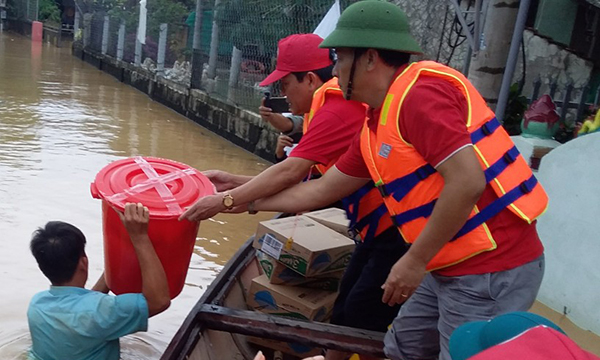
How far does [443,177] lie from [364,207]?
3.11 ft

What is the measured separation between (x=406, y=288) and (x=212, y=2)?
11.2 metres

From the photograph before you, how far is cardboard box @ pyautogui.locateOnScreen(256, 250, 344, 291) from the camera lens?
3445 millimetres

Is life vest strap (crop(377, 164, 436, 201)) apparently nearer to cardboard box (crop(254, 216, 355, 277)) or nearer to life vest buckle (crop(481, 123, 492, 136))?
life vest buckle (crop(481, 123, 492, 136))

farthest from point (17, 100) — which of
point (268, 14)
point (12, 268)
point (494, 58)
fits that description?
point (494, 58)

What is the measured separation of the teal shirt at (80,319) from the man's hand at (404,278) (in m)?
1.03

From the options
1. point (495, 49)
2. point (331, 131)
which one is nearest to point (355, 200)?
point (331, 131)

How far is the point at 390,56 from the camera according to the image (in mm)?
2189

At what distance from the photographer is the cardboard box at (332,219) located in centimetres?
379

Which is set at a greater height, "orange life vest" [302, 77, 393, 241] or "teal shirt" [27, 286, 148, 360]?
"orange life vest" [302, 77, 393, 241]

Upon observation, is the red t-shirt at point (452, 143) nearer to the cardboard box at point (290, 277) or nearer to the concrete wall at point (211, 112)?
the cardboard box at point (290, 277)

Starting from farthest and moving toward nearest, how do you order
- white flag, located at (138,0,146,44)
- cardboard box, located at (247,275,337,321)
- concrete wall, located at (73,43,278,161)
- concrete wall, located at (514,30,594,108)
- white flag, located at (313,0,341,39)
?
white flag, located at (138,0,146,44), concrete wall, located at (73,43,278,161), concrete wall, located at (514,30,594,108), white flag, located at (313,0,341,39), cardboard box, located at (247,275,337,321)

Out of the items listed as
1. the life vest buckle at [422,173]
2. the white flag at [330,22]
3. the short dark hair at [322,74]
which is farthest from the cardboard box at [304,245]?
the white flag at [330,22]

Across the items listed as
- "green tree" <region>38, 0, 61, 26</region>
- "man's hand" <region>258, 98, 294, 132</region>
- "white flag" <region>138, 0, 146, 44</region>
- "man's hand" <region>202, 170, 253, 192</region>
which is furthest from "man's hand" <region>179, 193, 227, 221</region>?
"green tree" <region>38, 0, 61, 26</region>

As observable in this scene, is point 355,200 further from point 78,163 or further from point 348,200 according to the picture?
point 78,163
